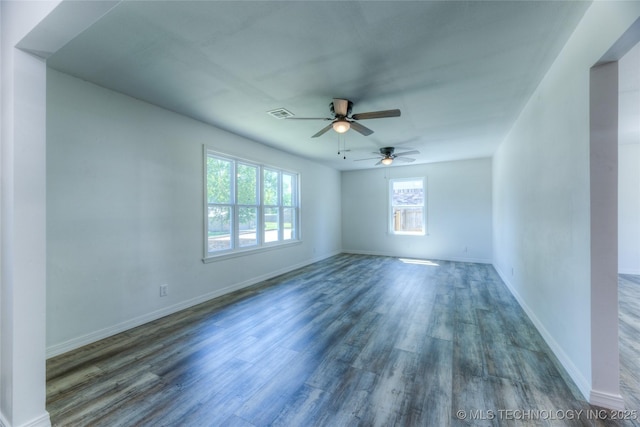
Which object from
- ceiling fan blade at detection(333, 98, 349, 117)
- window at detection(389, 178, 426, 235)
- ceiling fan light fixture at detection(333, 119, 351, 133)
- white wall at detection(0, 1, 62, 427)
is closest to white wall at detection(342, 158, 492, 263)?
window at detection(389, 178, 426, 235)

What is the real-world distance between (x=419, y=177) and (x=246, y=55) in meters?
5.86

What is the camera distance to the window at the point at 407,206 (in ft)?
23.0

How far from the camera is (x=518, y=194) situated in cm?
357

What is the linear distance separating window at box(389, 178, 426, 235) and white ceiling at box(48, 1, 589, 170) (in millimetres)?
3556

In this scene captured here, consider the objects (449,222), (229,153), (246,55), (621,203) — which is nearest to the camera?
(246,55)

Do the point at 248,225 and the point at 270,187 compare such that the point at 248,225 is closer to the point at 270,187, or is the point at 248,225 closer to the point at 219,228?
the point at 219,228

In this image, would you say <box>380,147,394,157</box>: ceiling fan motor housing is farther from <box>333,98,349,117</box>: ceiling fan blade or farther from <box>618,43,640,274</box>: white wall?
<box>618,43,640,274</box>: white wall

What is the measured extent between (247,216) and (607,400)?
451 cm

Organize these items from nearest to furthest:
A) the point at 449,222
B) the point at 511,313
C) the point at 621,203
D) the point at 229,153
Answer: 1. the point at 511,313
2. the point at 229,153
3. the point at 621,203
4. the point at 449,222

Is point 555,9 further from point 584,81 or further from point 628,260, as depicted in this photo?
point 628,260

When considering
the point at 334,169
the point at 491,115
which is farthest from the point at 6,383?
the point at 334,169

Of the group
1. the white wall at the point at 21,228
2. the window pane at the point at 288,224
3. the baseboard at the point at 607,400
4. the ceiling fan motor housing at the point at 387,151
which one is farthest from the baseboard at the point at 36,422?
the ceiling fan motor housing at the point at 387,151

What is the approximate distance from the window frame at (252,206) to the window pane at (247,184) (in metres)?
0.04

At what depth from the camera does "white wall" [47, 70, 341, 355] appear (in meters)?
2.40
